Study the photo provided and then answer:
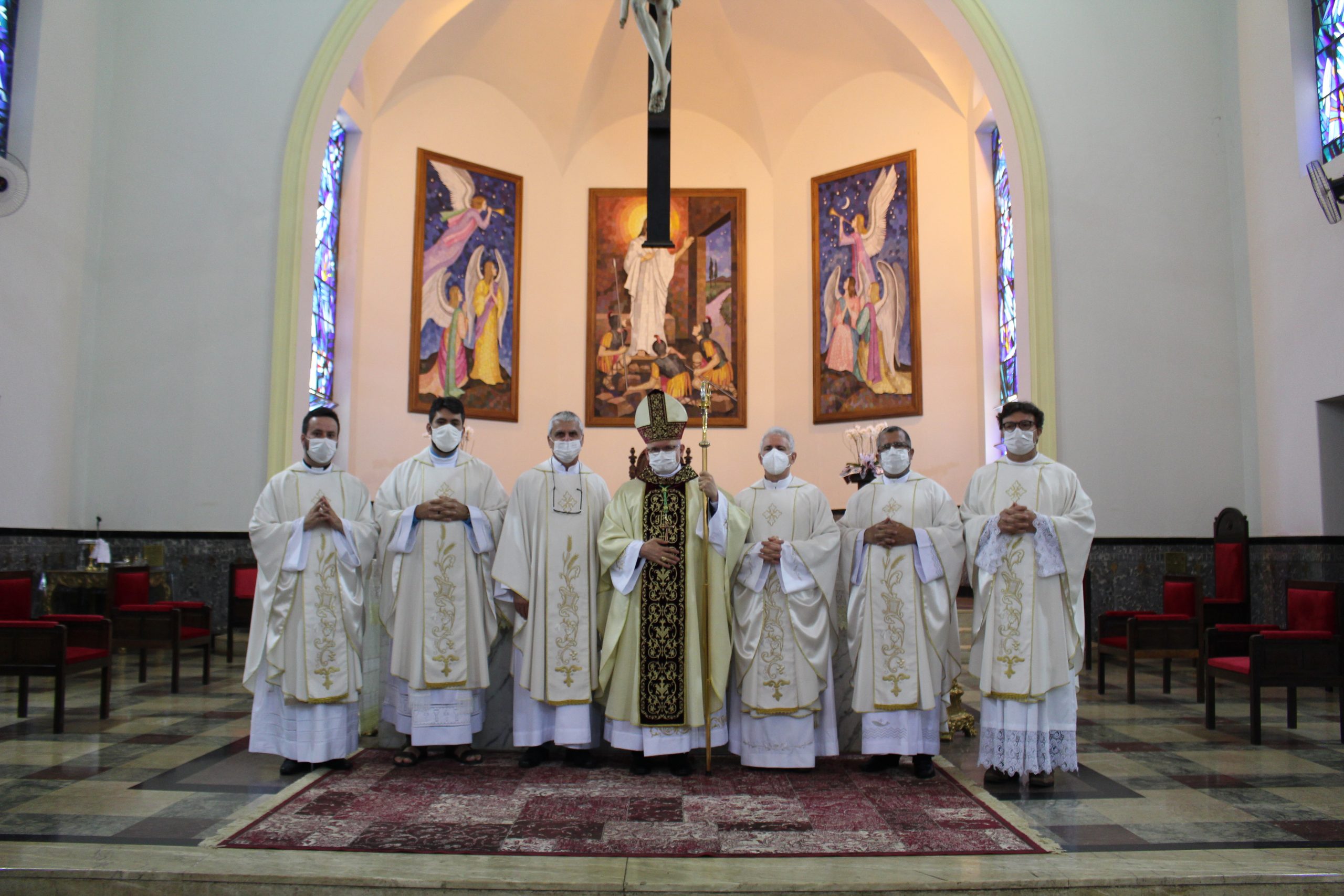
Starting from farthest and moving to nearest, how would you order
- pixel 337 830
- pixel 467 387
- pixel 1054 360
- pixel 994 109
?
pixel 467 387
pixel 994 109
pixel 1054 360
pixel 337 830

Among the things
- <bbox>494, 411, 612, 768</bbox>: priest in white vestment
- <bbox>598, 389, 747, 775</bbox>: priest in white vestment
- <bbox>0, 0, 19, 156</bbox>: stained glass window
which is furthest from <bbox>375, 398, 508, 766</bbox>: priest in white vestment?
<bbox>0, 0, 19, 156</bbox>: stained glass window

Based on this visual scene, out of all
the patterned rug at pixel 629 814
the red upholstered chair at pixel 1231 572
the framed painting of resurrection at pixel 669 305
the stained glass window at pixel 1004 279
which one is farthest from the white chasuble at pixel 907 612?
the framed painting of resurrection at pixel 669 305

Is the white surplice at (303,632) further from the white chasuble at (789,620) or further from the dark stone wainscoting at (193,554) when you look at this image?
the dark stone wainscoting at (193,554)

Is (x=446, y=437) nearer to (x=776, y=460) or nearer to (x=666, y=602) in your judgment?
(x=666, y=602)

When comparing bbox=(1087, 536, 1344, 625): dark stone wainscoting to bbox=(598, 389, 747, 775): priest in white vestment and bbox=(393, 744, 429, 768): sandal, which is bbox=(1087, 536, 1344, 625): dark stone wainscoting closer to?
bbox=(598, 389, 747, 775): priest in white vestment

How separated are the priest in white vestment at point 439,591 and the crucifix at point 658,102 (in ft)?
7.66

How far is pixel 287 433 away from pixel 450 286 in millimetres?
4899

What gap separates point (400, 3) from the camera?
991cm

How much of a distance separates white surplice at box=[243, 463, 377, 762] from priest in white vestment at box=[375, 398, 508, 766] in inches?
7.3

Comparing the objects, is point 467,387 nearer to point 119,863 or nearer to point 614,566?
point 614,566

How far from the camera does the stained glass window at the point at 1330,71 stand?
784 cm

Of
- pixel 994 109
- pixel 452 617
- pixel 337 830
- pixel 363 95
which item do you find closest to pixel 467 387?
pixel 363 95

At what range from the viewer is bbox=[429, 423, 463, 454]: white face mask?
201 inches

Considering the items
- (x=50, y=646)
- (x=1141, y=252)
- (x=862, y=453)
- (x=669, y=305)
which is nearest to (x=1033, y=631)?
(x=50, y=646)
